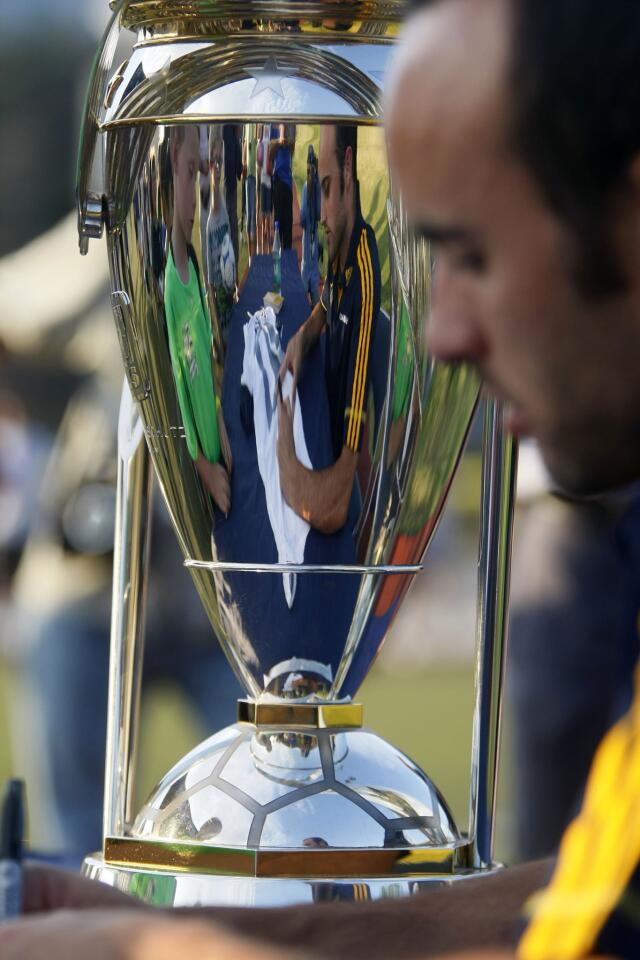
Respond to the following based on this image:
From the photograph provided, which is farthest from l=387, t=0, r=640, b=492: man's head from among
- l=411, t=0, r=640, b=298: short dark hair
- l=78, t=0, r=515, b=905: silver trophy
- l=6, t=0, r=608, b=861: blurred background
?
l=6, t=0, r=608, b=861: blurred background

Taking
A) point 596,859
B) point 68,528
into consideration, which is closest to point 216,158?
point 596,859

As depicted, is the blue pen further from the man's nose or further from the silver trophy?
the man's nose

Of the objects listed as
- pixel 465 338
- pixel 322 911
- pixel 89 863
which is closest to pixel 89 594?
pixel 89 863

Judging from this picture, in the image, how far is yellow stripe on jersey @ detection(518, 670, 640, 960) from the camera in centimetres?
76

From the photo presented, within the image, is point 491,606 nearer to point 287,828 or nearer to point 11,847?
point 287,828

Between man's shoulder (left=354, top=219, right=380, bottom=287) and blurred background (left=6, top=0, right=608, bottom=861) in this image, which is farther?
blurred background (left=6, top=0, right=608, bottom=861)

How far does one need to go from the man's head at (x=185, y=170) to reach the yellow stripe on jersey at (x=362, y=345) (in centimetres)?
11

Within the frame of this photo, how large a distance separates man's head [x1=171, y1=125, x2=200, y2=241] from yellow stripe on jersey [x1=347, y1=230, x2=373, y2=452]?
11 centimetres

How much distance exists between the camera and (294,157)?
1104 millimetres

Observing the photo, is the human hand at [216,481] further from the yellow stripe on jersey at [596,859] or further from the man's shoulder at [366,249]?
the yellow stripe on jersey at [596,859]

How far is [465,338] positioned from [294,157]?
291 mm

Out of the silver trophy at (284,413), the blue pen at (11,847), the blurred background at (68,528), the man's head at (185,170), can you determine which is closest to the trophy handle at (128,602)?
the silver trophy at (284,413)

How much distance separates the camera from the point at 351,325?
1.12 metres

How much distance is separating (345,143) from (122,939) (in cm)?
52
